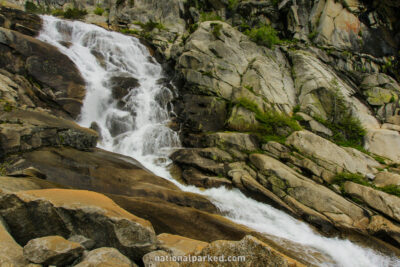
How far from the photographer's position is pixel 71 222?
173 inches

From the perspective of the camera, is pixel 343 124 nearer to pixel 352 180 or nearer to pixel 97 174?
pixel 352 180

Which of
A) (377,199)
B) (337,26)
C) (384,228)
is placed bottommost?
(384,228)

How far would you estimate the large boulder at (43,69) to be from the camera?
51.5 ft

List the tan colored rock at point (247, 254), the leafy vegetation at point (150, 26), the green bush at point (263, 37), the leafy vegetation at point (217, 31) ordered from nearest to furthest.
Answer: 1. the tan colored rock at point (247, 254)
2. the leafy vegetation at point (217, 31)
3. the green bush at point (263, 37)
4. the leafy vegetation at point (150, 26)

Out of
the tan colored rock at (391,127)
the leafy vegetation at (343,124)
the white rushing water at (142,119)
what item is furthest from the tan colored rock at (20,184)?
the tan colored rock at (391,127)

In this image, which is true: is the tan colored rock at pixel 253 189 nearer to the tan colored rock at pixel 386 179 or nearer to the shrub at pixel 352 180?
the shrub at pixel 352 180

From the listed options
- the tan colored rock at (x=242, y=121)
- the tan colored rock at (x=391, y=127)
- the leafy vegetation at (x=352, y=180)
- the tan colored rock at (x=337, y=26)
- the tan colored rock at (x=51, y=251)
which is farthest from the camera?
the tan colored rock at (x=337, y=26)

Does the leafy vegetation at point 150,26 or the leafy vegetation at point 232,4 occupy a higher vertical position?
the leafy vegetation at point 232,4

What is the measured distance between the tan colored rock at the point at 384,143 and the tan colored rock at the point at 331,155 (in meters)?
2.05

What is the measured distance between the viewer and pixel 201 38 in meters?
22.6

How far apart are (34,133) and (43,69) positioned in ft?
32.6

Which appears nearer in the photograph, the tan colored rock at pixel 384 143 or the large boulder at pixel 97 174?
the large boulder at pixel 97 174

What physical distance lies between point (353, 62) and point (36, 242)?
29.5 m

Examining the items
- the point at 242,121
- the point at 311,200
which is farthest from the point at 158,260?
the point at 242,121
